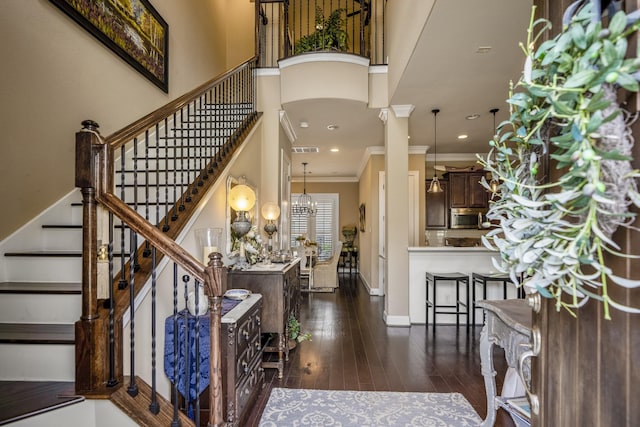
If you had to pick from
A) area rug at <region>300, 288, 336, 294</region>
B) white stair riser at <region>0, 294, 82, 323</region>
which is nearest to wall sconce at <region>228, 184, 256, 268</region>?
white stair riser at <region>0, 294, 82, 323</region>

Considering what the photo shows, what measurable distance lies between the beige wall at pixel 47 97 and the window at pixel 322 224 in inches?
290

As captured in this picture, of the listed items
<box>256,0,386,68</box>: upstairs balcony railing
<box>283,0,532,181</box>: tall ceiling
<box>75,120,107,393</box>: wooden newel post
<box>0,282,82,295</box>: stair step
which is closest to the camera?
<box>75,120,107,393</box>: wooden newel post

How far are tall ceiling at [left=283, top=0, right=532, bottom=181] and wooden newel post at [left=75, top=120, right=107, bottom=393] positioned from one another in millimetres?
2161

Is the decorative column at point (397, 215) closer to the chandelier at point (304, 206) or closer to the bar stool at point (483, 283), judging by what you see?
the bar stool at point (483, 283)

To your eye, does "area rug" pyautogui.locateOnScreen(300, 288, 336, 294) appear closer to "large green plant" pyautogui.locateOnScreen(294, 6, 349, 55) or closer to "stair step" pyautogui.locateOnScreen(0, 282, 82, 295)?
"large green plant" pyautogui.locateOnScreen(294, 6, 349, 55)

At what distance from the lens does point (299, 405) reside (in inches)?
98.3

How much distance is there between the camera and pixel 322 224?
10930 mm

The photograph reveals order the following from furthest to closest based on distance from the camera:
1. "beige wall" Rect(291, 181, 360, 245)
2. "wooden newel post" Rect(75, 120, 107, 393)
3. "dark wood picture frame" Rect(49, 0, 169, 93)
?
"beige wall" Rect(291, 181, 360, 245) → "dark wood picture frame" Rect(49, 0, 169, 93) → "wooden newel post" Rect(75, 120, 107, 393)

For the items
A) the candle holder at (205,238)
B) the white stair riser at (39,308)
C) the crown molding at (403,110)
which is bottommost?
the white stair riser at (39,308)

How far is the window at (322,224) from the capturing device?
35.6ft


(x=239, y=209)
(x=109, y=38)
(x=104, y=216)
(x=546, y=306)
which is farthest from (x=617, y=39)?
(x=109, y=38)

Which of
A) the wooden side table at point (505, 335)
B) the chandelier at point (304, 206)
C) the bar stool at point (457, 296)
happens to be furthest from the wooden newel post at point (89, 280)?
the chandelier at point (304, 206)

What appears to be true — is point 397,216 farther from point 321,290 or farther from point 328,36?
point 321,290

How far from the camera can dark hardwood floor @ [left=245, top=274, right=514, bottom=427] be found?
2812mm
